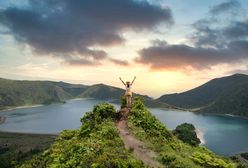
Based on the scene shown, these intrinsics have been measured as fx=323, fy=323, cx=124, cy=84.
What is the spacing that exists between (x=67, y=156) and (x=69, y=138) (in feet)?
22.7

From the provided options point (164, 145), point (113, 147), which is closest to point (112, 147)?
point (113, 147)

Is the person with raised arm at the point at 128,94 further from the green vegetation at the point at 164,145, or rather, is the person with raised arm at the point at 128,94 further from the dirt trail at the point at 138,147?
the dirt trail at the point at 138,147

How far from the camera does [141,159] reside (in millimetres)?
23750

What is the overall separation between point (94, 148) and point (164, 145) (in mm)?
6647

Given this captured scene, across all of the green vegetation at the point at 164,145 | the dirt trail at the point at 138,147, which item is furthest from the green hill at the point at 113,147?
the dirt trail at the point at 138,147

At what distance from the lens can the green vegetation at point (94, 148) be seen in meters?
21.3

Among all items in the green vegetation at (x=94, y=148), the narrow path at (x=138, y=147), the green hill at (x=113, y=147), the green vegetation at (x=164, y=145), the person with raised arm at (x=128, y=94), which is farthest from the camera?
the person with raised arm at (x=128, y=94)

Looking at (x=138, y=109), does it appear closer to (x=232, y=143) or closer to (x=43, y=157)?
(x=43, y=157)

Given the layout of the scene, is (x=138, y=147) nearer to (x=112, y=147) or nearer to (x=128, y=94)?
(x=112, y=147)

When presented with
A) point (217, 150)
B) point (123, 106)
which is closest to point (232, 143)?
point (217, 150)

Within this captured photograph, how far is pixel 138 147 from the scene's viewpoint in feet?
84.6

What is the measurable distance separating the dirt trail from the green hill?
0.38 meters

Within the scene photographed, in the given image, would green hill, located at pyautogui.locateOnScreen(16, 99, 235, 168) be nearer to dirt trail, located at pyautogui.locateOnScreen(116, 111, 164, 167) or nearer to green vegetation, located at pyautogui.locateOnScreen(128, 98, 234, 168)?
green vegetation, located at pyautogui.locateOnScreen(128, 98, 234, 168)

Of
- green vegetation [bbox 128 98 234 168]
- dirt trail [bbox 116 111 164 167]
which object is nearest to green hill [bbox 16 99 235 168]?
green vegetation [bbox 128 98 234 168]
